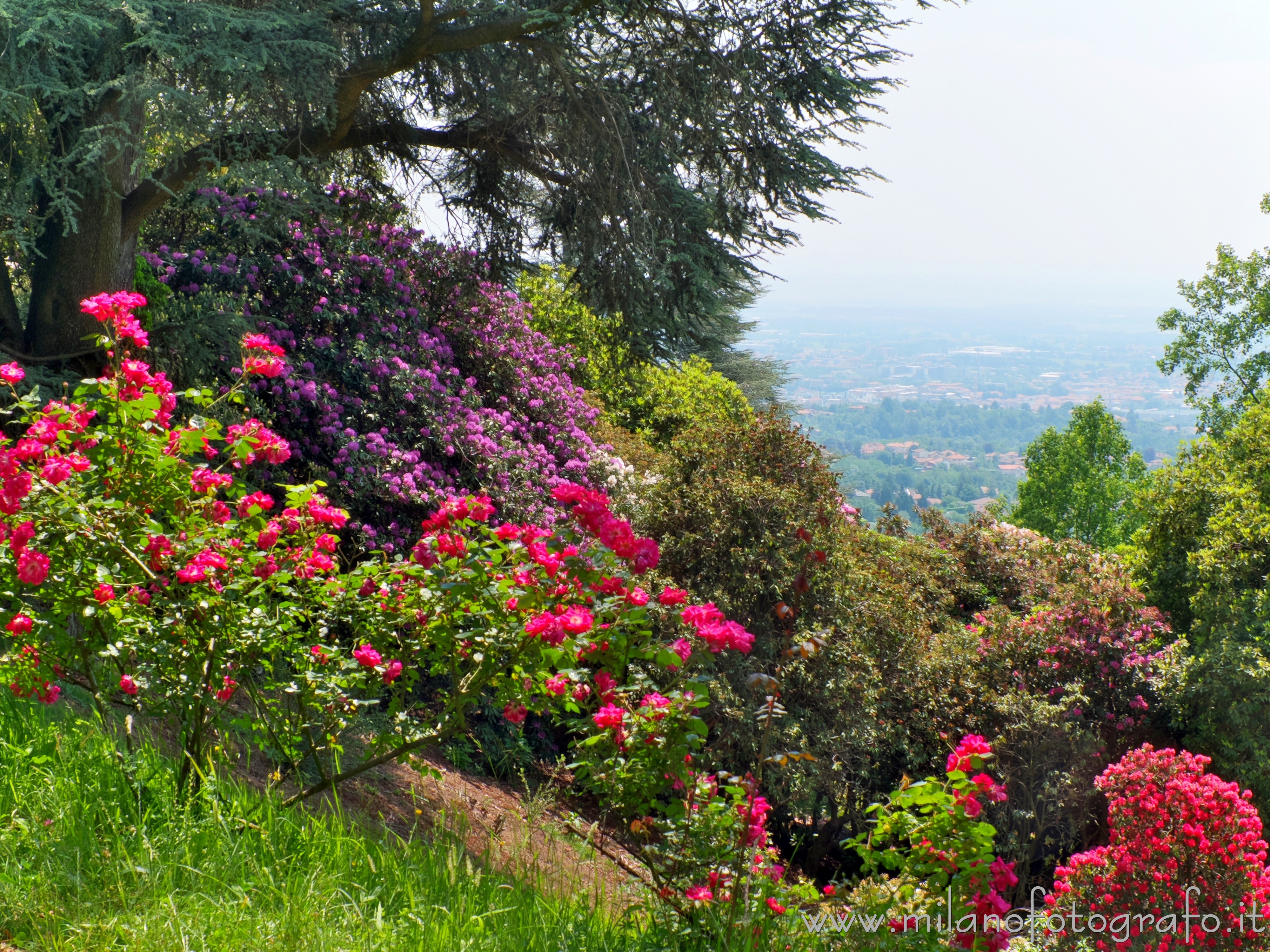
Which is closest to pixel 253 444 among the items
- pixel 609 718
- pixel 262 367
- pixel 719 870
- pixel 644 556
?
pixel 262 367

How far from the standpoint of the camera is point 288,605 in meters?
2.65

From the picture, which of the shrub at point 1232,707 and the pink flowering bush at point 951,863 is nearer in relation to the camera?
the pink flowering bush at point 951,863

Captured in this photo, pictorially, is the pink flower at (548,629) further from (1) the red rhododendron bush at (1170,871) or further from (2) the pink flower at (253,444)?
(1) the red rhododendron bush at (1170,871)

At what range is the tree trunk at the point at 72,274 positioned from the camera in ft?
18.5

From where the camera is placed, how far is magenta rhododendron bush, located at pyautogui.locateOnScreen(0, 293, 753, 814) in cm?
247

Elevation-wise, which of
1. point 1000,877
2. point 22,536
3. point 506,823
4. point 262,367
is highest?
point 262,367

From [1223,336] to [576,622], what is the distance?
21204 mm

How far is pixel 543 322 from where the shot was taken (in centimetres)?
1226

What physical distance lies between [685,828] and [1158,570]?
7159mm

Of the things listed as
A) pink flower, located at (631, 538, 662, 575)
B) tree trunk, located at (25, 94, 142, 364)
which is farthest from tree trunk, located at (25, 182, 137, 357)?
pink flower, located at (631, 538, 662, 575)

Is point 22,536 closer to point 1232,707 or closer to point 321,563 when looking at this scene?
point 321,563

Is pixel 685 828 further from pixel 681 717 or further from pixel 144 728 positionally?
pixel 144 728

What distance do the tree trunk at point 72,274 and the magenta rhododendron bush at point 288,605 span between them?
3.47 meters

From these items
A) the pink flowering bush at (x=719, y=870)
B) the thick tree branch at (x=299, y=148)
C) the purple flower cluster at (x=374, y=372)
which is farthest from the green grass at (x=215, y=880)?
the thick tree branch at (x=299, y=148)
